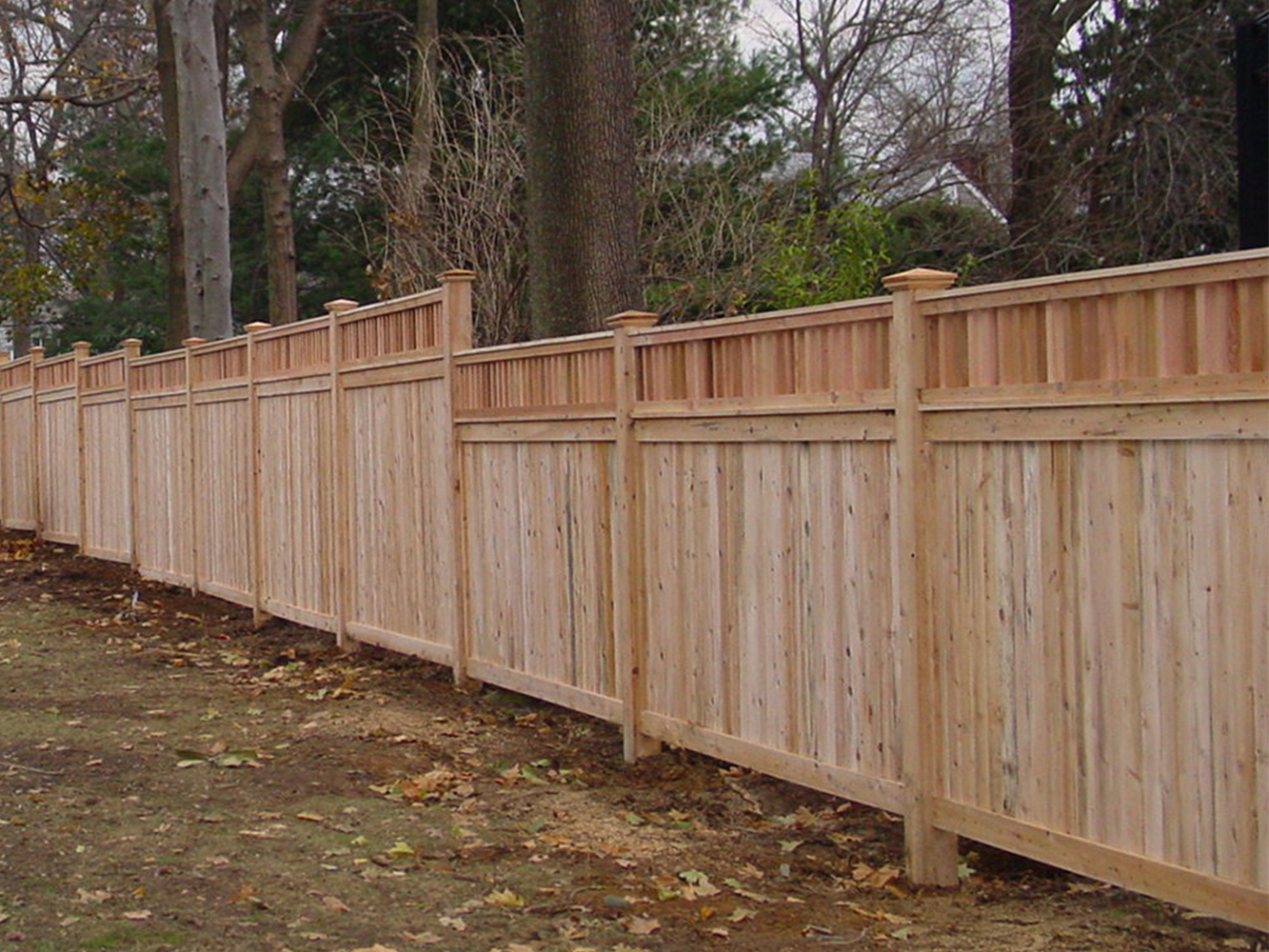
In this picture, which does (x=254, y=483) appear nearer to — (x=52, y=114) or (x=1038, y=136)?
(x=1038, y=136)

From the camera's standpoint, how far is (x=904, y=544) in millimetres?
4547

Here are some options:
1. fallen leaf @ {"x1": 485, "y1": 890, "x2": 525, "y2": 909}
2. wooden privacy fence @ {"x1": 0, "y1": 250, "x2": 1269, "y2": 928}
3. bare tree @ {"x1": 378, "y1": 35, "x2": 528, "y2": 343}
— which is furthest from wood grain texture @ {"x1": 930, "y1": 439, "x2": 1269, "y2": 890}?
bare tree @ {"x1": 378, "y1": 35, "x2": 528, "y2": 343}

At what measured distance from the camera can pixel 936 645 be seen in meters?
4.50

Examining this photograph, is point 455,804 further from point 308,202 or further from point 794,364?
point 308,202

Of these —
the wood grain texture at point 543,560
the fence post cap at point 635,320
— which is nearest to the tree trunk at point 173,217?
the wood grain texture at point 543,560

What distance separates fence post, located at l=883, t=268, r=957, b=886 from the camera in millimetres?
4500

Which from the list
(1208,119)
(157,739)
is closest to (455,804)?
(157,739)

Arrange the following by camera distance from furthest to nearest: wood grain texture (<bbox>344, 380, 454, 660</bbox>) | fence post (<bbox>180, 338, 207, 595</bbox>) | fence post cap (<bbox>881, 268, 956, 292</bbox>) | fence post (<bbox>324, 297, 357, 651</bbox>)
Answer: fence post (<bbox>180, 338, 207, 595</bbox>)
fence post (<bbox>324, 297, 357, 651</bbox>)
wood grain texture (<bbox>344, 380, 454, 660</bbox>)
fence post cap (<bbox>881, 268, 956, 292</bbox>)

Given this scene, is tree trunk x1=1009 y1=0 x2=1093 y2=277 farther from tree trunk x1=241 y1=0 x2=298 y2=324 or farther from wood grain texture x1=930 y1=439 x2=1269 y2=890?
wood grain texture x1=930 y1=439 x2=1269 y2=890

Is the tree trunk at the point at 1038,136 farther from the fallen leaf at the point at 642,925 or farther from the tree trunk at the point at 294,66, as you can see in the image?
the fallen leaf at the point at 642,925

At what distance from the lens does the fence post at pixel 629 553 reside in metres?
6.00

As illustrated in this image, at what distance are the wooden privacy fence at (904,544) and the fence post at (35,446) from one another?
26.6ft

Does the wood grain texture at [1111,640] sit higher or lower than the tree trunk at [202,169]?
lower

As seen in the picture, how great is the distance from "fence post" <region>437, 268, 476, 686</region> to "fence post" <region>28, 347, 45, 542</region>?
9082mm
